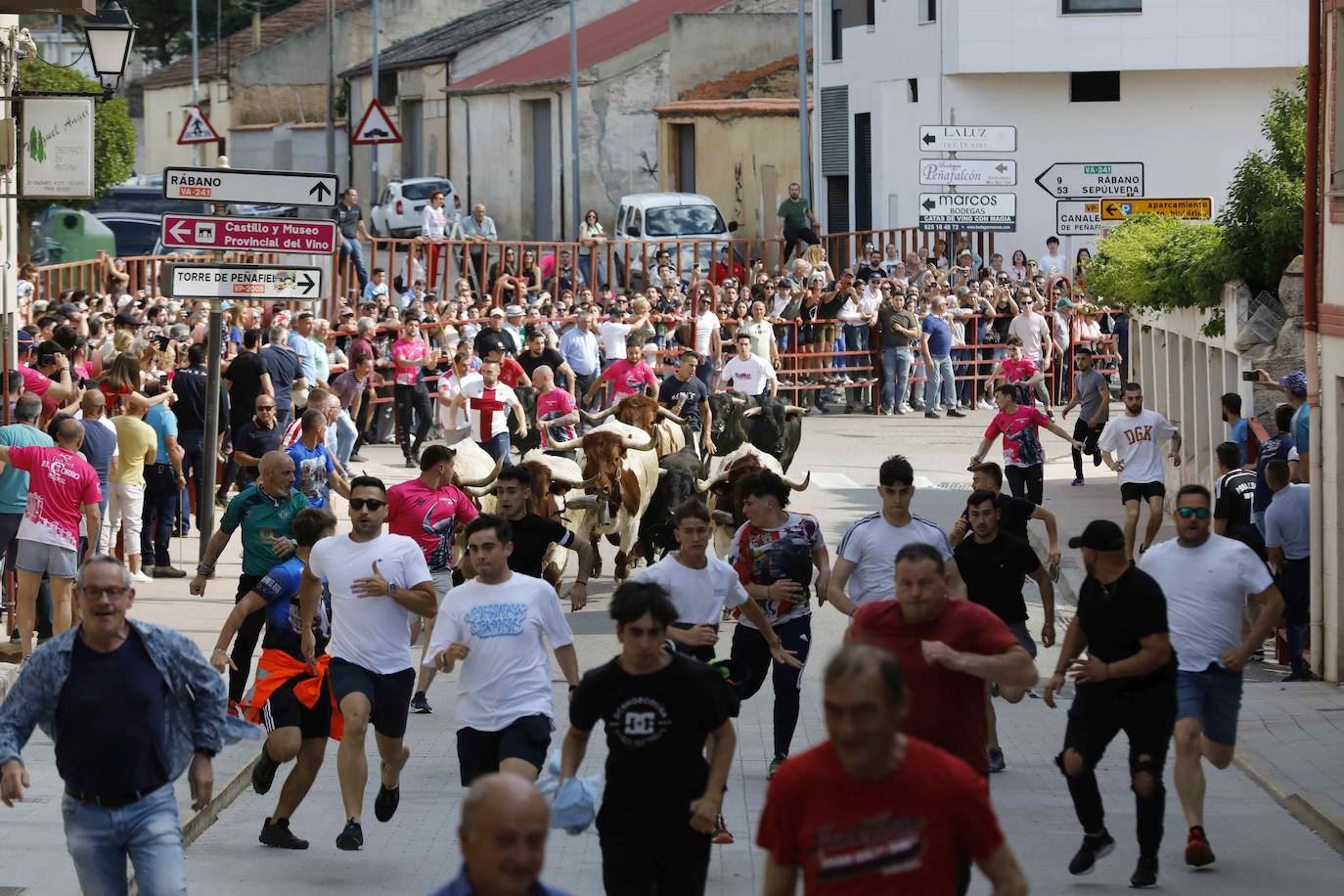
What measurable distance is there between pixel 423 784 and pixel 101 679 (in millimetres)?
4621

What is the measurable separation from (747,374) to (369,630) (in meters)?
16.0

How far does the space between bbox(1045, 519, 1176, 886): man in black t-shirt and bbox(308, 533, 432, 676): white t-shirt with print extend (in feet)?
9.72

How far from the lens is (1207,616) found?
999cm

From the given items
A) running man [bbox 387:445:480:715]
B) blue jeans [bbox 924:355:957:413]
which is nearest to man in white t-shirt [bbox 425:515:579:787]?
running man [bbox 387:445:480:715]

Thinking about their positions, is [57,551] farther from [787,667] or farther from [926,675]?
[926,675]

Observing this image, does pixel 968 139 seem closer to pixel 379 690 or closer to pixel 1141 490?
pixel 1141 490

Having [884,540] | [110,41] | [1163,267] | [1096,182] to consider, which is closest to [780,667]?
[884,540]

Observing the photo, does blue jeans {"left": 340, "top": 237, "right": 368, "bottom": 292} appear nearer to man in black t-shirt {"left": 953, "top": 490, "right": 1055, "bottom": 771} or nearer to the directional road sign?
the directional road sign

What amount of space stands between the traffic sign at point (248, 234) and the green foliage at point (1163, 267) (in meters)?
8.46

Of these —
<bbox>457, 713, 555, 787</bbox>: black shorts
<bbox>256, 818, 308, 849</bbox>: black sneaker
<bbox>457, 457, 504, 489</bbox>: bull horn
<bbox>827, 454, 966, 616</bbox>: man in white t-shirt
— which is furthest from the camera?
<bbox>457, 457, 504, 489</bbox>: bull horn

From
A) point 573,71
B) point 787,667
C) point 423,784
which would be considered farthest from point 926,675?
point 573,71

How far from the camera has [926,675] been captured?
7.82m

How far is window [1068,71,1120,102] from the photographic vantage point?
43250mm

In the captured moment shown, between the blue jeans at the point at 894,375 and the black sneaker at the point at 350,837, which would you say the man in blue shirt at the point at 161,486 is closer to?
the black sneaker at the point at 350,837
